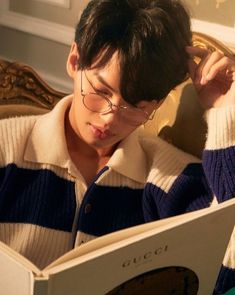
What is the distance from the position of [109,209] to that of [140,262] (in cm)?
33

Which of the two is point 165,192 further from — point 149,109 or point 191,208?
point 149,109

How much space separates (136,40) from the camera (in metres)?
0.79

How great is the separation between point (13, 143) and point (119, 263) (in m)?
0.38

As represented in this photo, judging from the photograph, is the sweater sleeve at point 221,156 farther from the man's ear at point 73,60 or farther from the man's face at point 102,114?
the man's ear at point 73,60

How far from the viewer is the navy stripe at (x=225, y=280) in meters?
0.83

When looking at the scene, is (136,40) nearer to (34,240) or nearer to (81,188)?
(81,188)

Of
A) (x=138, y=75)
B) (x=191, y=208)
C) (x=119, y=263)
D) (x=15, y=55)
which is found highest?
(x=138, y=75)

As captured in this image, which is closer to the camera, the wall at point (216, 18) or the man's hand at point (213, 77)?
the man's hand at point (213, 77)

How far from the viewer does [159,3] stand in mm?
836

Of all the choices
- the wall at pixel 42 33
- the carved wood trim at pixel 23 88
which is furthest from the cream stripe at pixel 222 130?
the wall at pixel 42 33

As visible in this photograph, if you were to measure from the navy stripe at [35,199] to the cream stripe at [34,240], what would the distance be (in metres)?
0.01

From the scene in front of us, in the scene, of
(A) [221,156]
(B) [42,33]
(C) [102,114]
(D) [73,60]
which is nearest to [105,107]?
(C) [102,114]

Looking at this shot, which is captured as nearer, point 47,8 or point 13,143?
point 13,143

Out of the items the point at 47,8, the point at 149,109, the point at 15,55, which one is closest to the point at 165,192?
the point at 149,109
